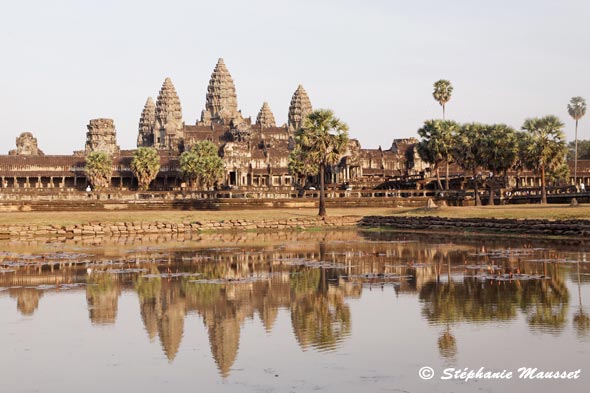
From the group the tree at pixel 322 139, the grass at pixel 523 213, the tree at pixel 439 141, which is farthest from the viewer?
the tree at pixel 439 141

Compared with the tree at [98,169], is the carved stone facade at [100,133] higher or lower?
higher

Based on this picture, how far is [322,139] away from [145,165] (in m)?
74.8

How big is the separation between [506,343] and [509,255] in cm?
1971

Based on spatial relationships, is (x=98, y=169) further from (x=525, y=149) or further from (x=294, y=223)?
(x=294, y=223)

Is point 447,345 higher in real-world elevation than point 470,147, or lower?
lower

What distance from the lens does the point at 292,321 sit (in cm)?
2141

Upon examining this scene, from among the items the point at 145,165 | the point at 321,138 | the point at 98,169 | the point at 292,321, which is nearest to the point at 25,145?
the point at 98,169

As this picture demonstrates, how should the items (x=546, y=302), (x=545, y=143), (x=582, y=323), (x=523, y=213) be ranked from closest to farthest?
(x=582, y=323) → (x=546, y=302) → (x=523, y=213) → (x=545, y=143)

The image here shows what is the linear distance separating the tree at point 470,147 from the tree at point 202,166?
48238mm

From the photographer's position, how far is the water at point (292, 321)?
15.9 meters

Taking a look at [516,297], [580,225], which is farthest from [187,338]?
[580,225]

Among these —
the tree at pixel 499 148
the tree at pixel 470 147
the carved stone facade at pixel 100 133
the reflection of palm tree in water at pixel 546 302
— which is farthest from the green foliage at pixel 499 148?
the carved stone facade at pixel 100 133

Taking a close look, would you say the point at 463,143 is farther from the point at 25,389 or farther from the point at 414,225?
the point at 25,389

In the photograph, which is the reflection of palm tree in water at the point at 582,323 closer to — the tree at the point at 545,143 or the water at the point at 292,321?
the water at the point at 292,321
